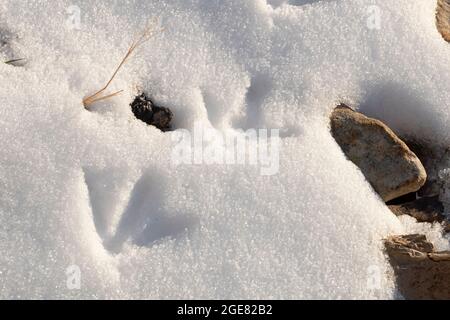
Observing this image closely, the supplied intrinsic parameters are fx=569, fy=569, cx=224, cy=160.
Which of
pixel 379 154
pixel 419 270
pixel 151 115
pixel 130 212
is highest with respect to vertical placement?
pixel 379 154

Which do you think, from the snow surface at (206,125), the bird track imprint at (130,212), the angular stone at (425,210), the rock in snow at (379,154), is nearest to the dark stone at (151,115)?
the snow surface at (206,125)

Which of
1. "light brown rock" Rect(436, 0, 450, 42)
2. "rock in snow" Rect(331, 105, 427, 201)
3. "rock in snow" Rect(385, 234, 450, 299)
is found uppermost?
"light brown rock" Rect(436, 0, 450, 42)

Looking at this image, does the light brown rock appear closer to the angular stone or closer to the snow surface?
the snow surface

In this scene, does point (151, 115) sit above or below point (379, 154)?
below

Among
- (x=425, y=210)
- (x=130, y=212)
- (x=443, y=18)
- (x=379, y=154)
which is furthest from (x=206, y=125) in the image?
(x=443, y=18)

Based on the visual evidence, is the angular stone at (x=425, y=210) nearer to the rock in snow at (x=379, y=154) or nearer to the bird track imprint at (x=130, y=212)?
the rock in snow at (x=379, y=154)

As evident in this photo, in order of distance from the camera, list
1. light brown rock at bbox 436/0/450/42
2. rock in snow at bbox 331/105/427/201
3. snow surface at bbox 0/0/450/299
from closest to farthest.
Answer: snow surface at bbox 0/0/450/299
rock in snow at bbox 331/105/427/201
light brown rock at bbox 436/0/450/42

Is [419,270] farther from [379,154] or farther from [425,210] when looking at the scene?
[379,154]

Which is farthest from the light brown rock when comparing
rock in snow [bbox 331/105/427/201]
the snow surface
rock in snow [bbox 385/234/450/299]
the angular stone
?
rock in snow [bbox 385/234/450/299]
